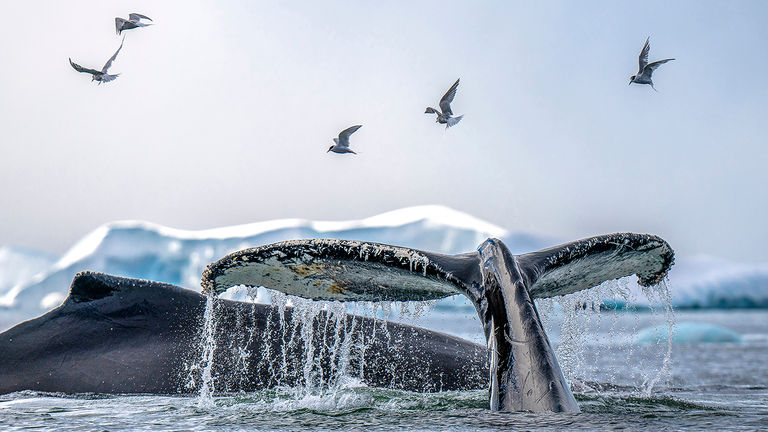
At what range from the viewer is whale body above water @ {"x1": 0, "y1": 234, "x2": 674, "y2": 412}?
3.67 metres

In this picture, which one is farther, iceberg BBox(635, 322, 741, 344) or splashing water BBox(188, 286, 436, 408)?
iceberg BBox(635, 322, 741, 344)

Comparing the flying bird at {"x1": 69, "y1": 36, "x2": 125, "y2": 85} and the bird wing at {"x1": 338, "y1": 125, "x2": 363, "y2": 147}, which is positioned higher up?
the flying bird at {"x1": 69, "y1": 36, "x2": 125, "y2": 85}

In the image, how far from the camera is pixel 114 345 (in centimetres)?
570

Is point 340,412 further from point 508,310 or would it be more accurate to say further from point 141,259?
point 141,259

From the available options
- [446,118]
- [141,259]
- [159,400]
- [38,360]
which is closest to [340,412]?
[159,400]

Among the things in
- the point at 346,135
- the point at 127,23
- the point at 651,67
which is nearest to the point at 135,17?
the point at 127,23

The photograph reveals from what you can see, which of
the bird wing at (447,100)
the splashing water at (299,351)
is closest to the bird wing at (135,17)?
the bird wing at (447,100)

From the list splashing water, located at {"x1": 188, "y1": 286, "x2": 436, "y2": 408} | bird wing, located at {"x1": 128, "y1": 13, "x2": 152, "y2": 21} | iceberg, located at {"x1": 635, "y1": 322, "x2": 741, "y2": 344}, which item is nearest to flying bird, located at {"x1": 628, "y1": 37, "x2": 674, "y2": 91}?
splashing water, located at {"x1": 188, "y1": 286, "x2": 436, "y2": 408}

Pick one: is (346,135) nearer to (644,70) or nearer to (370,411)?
(644,70)

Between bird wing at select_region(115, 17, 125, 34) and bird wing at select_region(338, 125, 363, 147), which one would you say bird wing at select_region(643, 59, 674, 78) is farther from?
bird wing at select_region(115, 17, 125, 34)

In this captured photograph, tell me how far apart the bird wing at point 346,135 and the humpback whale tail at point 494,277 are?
4253 millimetres

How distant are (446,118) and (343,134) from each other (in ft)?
3.82

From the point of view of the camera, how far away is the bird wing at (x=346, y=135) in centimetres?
849

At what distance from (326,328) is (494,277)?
210 centimetres
